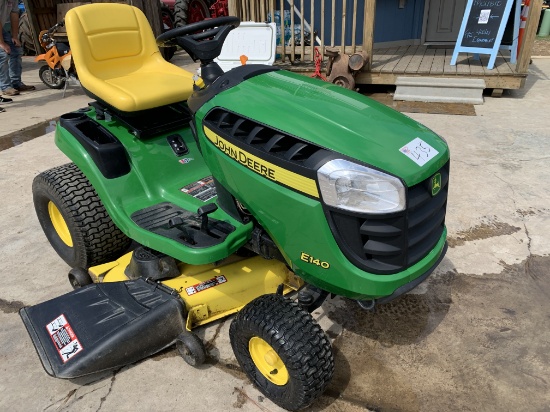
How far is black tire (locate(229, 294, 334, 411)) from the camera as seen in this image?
62.4 inches

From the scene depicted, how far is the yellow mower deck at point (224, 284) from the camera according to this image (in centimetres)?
204

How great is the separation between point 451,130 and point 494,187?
1.34m

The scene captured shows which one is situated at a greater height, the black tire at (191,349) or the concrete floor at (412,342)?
the black tire at (191,349)

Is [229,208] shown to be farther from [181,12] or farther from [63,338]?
[181,12]

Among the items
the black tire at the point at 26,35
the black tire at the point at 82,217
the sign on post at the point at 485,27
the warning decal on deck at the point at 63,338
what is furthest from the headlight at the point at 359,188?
the black tire at the point at 26,35

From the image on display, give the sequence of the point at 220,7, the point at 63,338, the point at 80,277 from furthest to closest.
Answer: the point at 220,7 < the point at 80,277 < the point at 63,338

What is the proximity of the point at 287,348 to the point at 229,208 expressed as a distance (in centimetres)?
67

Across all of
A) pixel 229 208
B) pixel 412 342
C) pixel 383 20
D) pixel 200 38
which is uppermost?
pixel 200 38

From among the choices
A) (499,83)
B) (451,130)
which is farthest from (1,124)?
(499,83)

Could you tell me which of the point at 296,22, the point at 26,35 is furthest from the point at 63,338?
the point at 26,35

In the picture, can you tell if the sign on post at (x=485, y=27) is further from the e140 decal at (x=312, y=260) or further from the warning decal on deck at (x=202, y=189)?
the e140 decal at (x=312, y=260)

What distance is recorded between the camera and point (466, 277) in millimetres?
2521

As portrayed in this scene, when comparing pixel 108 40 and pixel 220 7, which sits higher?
pixel 108 40

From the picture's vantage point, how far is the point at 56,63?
659cm
